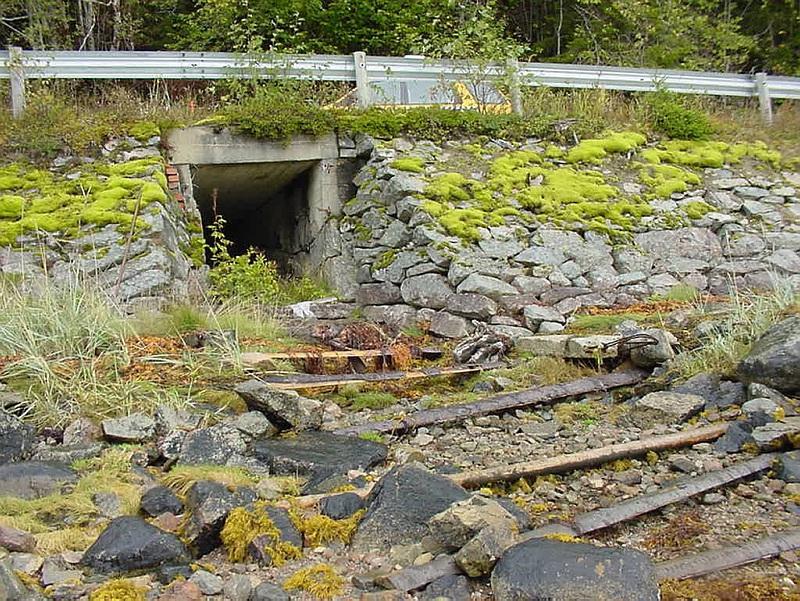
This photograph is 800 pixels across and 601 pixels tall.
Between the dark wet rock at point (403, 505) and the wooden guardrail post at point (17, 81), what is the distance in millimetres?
7637

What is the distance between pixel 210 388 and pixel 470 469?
1.93m

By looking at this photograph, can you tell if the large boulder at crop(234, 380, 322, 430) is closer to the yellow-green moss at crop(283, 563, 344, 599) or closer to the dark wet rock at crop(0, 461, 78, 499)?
the dark wet rock at crop(0, 461, 78, 499)

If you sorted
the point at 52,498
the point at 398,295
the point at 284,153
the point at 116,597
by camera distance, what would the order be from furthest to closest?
the point at 284,153 → the point at 398,295 → the point at 52,498 → the point at 116,597

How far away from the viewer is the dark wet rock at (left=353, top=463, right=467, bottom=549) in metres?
3.20

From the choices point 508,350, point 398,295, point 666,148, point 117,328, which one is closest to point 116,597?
point 117,328

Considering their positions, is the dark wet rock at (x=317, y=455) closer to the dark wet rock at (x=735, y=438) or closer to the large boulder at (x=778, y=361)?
the dark wet rock at (x=735, y=438)

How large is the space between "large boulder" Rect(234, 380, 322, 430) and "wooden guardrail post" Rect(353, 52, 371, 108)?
242 inches

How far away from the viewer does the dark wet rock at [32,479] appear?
3.64 meters

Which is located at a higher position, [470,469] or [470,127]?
[470,127]

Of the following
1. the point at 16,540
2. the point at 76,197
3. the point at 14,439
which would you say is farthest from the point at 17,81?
the point at 16,540

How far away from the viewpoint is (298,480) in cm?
391

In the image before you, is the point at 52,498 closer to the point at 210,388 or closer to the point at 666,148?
the point at 210,388

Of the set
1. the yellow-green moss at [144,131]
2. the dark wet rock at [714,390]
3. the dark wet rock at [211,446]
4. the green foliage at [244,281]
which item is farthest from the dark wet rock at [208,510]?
the yellow-green moss at [144,131]

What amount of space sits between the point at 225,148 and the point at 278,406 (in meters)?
5.36
